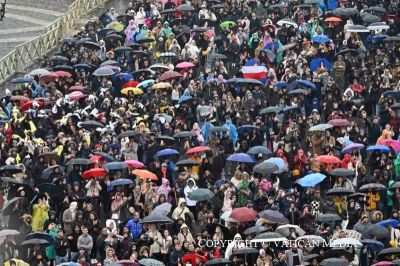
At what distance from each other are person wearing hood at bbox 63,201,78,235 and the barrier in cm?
1439

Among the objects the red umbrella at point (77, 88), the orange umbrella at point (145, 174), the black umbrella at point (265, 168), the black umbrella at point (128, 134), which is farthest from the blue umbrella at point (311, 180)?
the red umbrella at point (77, 88)

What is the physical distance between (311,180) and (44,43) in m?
17.7

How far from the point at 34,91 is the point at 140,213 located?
33.2 feet

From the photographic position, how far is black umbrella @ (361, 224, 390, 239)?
44500 mm

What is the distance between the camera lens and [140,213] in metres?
46.9

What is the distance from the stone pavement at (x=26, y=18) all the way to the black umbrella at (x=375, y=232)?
2470 centimetres

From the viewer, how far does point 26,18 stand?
71.6m

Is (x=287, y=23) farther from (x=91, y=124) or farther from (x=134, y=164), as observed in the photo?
(x=134, y=164)

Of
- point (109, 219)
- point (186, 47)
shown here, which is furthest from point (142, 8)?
point (109, 219)

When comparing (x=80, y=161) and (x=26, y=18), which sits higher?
(x=80, y=161)

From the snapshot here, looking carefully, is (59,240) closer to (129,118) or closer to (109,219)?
(109,219)

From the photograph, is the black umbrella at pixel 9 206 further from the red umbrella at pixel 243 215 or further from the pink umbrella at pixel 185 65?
the pink umbrella at pixel 185 65

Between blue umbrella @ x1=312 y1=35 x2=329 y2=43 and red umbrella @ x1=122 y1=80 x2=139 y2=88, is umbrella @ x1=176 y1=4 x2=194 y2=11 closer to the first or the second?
blue umbrella @ x1=312 y1=35 x2=329 y2=43

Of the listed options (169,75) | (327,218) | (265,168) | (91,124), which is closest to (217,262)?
(327,218)
